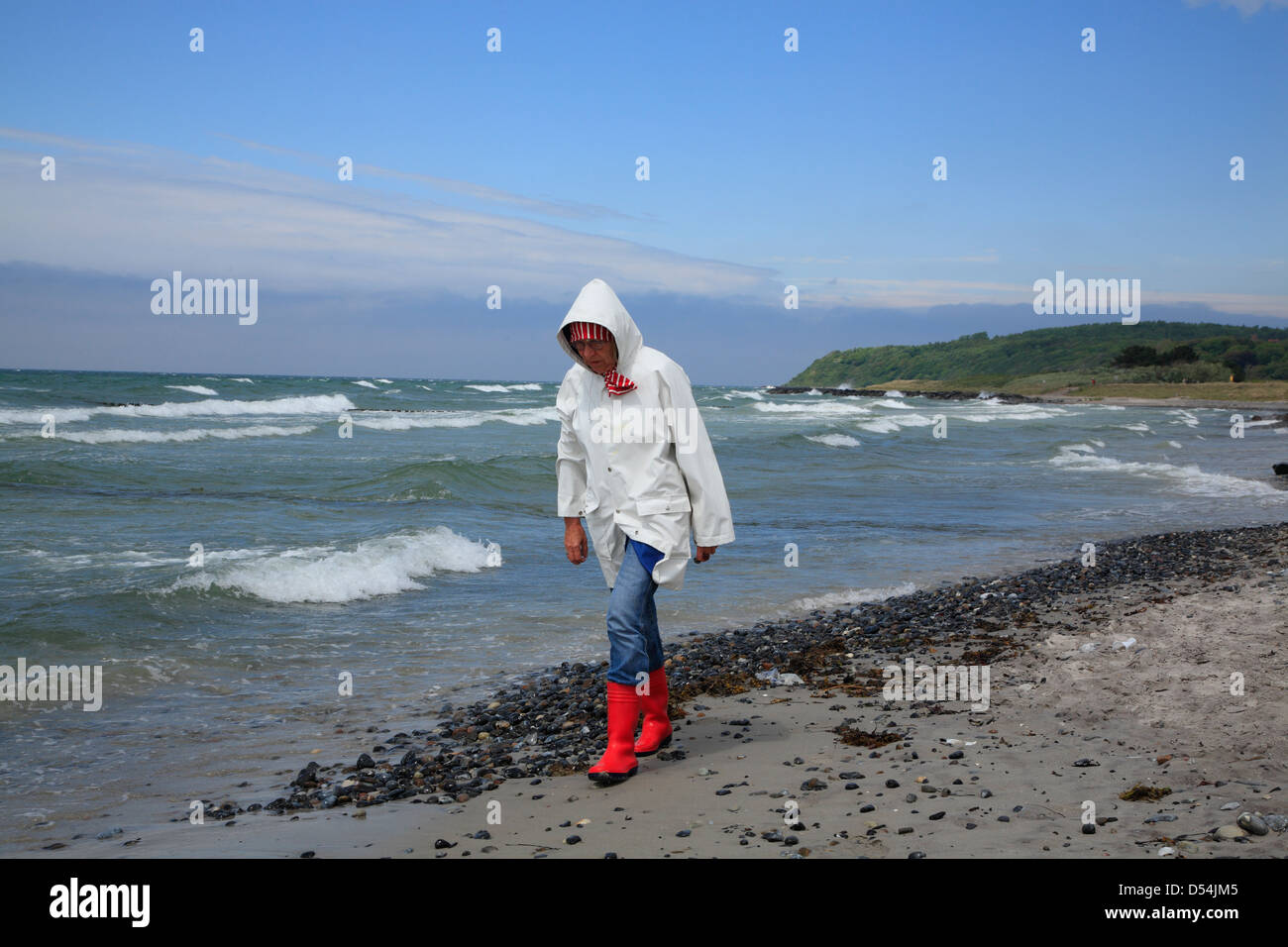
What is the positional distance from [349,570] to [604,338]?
7.26m

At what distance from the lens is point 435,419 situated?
4812 cm

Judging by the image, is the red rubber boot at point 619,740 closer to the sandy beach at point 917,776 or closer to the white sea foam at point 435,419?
the sandy beach at point 917,776

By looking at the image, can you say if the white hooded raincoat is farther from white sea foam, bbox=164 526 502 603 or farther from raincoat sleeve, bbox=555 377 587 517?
white sea foam, bbox=164 526 502 603

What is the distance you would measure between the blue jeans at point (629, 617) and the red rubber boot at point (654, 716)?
0.97ft

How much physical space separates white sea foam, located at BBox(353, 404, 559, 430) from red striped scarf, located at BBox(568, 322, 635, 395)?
126ft

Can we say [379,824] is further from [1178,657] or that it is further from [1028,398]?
[1028,398]

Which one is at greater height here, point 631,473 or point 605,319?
point 605,319

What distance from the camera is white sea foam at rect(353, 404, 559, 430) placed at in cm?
4412

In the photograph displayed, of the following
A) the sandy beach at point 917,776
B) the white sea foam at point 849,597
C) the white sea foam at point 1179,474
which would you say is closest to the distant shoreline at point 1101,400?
the white sea foam at point 1179,474

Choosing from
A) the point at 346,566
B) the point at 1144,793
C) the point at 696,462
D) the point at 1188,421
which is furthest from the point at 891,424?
the point at 1144,793

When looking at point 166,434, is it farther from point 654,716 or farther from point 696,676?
point 654,716

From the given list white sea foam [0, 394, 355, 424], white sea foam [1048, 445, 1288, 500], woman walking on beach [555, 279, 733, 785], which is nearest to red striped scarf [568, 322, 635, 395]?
woman walking on beach [555, 279, 733, 785]
